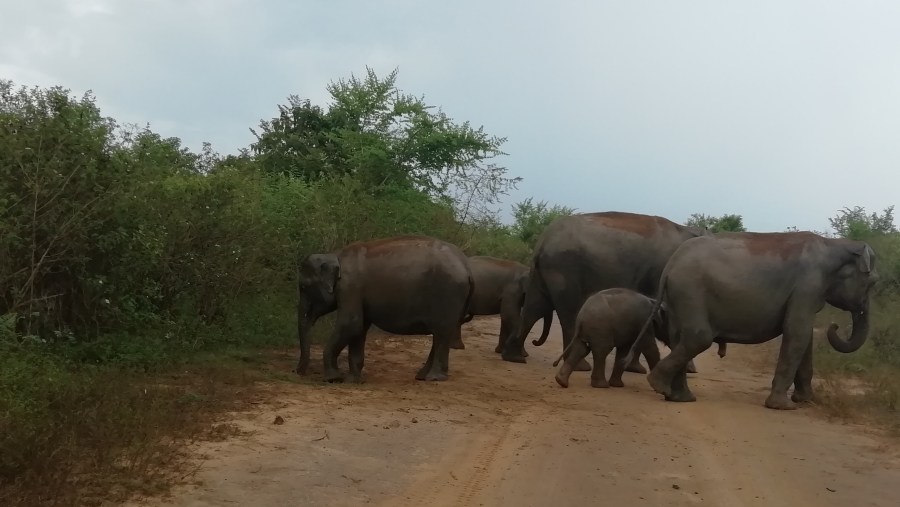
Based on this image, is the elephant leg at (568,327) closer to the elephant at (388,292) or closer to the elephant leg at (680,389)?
the elephant at (388,292)

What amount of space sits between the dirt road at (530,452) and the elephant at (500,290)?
3457mm

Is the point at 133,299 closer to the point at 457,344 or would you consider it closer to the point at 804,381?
the point at 457,344

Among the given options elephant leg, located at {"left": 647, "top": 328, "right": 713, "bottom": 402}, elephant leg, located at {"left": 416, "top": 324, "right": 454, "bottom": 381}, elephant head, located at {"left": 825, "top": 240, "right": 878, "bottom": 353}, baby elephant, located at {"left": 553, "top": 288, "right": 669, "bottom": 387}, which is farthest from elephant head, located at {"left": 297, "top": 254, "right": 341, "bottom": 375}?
elephant head, located at {"left": 825, "top": 240, "right": 878, "bottom": 353}

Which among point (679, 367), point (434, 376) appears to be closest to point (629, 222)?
point (679, 367)

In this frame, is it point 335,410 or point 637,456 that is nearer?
point 637,456

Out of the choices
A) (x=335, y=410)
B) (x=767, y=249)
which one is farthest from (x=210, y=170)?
(x=767, y=249)

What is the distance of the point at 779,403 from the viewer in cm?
997

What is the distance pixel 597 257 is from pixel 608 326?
194 centimetres

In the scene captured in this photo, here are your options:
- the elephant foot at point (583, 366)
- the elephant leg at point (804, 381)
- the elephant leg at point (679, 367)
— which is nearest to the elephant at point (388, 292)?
the elephant foot at point (583, 366)

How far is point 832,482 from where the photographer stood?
6.68 meters

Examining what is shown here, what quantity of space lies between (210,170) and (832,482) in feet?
32.6

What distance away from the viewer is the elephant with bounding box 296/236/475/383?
421 inches

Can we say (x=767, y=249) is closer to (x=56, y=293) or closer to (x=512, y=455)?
(x=512, y=455)

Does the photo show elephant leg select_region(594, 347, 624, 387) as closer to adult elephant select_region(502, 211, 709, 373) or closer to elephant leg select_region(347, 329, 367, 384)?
adult elephant select_region(502, 211, 709, 373)
